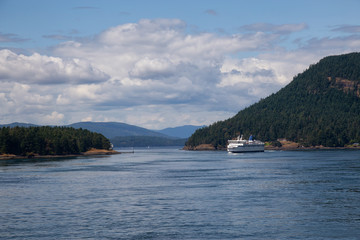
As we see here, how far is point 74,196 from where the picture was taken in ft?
263

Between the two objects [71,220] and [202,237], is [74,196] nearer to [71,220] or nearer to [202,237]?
[71,220]

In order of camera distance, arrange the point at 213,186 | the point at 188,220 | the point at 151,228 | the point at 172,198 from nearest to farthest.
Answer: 1. the point at 151,228
2. the point at 188,220
3. the point at 172,198
4. the point at 213,186

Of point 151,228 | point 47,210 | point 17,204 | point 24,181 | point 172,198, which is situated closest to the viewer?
point 151,228

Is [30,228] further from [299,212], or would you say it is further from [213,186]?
[213,186]

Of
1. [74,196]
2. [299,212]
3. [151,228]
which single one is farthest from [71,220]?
[299,212]

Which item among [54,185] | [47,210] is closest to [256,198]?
[47,210]

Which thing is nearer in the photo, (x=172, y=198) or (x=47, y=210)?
(x=47, y=210)

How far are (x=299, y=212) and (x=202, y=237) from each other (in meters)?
19.0

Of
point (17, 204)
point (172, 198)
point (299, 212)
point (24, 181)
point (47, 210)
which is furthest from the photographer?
point (24, 181)

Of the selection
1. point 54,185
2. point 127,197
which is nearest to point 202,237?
point 127,197

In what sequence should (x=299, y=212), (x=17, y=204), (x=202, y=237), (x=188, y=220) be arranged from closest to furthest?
1. (x=202, y=237)
2. (x=188, y=220)
3. (x=299, y=212)
4. (x=17, y=204)

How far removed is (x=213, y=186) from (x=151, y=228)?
142 feet

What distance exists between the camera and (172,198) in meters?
76.5

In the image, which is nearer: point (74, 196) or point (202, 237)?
point (202, 237)
